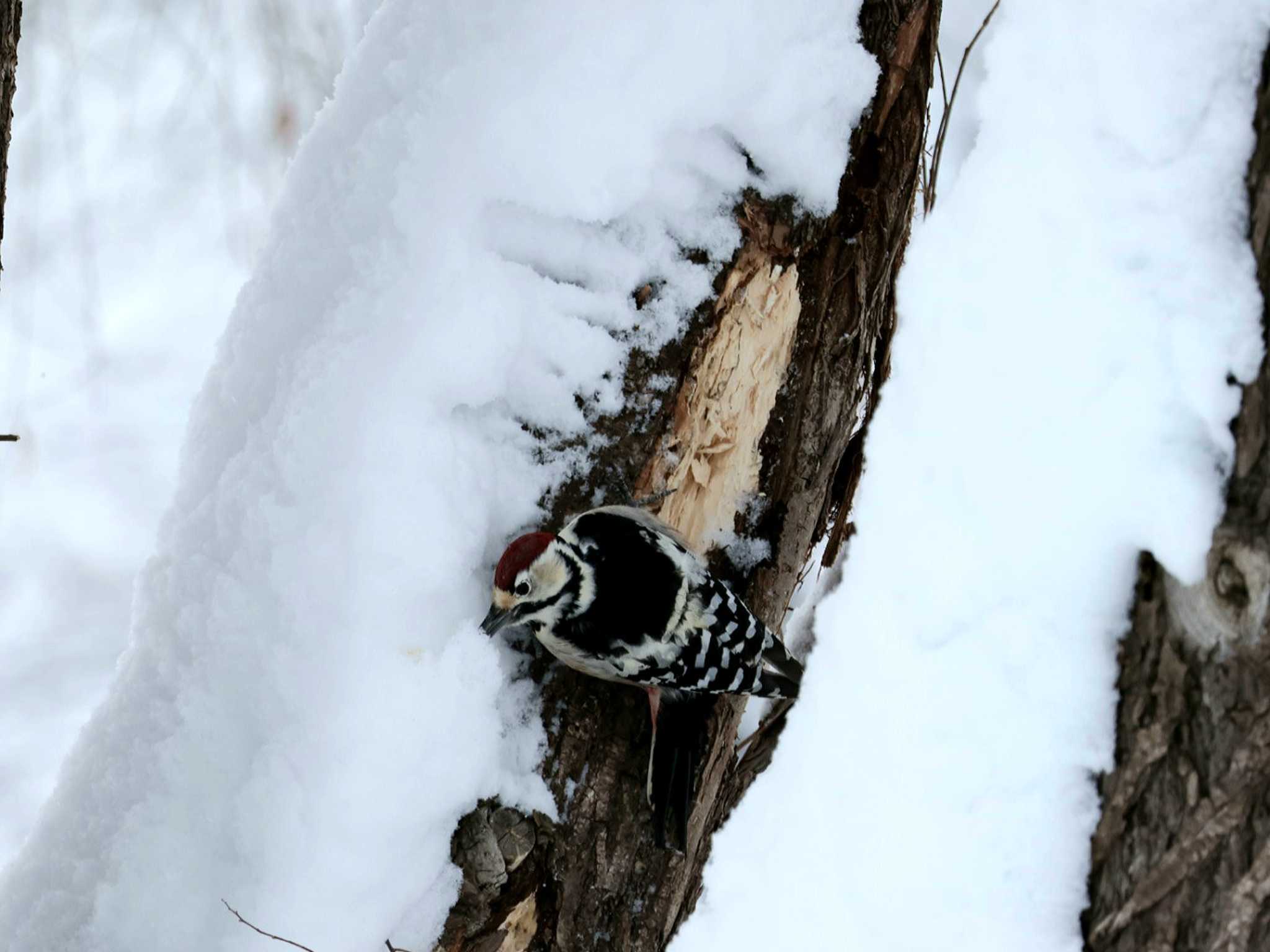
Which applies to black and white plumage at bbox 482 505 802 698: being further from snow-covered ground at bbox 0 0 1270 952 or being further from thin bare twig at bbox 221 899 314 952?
thin bare twig at bbox 221 899 314 952

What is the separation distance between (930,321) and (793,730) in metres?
0.60

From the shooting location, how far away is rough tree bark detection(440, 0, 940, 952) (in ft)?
5.24

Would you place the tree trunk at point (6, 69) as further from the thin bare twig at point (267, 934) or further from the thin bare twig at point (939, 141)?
the thin bare twig at point (939, 141)

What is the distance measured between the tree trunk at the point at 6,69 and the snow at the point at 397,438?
444mm

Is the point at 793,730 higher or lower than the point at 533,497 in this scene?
lower

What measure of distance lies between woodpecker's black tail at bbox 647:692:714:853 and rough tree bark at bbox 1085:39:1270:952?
31.4 inches

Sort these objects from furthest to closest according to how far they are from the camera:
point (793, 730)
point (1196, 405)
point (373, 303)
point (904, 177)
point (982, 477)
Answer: point (904, 177)
point (373, 303)
point (793, 730)
point (982, 477)
point (1196, 405)

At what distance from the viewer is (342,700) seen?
4.83 ft

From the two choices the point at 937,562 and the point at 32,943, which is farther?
the point at 32,943

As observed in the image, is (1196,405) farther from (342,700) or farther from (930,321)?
(342,700)

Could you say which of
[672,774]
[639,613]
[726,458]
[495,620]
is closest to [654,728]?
[672,774]

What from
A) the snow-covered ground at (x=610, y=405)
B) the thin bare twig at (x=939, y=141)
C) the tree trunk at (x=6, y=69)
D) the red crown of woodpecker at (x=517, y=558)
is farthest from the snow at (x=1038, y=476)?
the tree trunk at (x=6, y=69)

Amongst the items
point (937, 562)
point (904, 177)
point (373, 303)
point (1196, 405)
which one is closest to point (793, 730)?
point (937, 562)

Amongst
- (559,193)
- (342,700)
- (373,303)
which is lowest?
(342,700)
